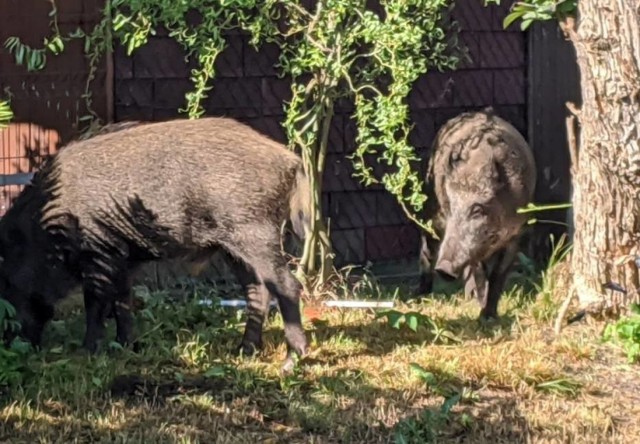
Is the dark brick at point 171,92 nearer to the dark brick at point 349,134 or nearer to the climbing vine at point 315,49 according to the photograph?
the climbing vine at point 315,49

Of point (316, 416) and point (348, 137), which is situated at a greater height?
point (348, 137)

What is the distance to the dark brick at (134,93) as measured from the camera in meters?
9.30

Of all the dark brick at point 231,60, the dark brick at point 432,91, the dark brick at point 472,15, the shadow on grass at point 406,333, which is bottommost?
the shadow on grass at point 406,333

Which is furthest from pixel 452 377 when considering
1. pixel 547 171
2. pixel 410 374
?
pixel 547 171

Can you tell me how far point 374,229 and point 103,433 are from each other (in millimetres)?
4379

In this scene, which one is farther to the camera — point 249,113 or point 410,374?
point 249,113

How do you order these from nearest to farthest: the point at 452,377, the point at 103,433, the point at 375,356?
the point at 103,433 → the point at 452,377 → the point at 375,356

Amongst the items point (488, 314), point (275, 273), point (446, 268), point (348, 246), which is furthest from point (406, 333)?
point (348, 246)

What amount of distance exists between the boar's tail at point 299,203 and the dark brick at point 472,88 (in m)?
2.54

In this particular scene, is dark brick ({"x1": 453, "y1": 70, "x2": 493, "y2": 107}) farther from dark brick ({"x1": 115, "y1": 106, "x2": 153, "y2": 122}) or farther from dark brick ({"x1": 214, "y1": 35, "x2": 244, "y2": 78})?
dark brick ({"x1": 115, "y1": 106, "x2": 153, "y2": 122})

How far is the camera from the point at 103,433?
20.7ft

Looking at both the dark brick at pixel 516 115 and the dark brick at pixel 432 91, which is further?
the dark brick at pixel 516 115

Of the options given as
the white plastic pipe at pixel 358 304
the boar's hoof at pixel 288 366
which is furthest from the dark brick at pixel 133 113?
the boar's hoof at pixel 288 366

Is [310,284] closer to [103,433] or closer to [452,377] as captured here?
[452,377]
